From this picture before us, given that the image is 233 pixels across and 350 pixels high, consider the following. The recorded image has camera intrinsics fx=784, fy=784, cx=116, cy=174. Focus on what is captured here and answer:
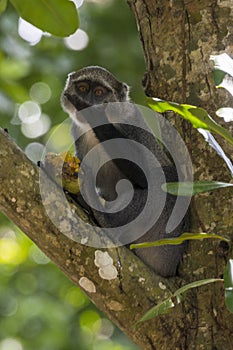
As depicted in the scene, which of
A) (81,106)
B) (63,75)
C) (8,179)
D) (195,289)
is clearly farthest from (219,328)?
(63,75)

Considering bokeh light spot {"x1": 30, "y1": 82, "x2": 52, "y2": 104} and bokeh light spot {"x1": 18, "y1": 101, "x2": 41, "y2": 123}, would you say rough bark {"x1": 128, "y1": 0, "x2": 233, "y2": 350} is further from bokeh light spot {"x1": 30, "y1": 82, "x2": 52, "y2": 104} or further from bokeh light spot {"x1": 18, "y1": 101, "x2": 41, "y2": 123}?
bokeh light spot {"x1": 18, "y1": 101, "x2": 41, "y2": 123}

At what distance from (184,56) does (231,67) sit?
36.4 inches

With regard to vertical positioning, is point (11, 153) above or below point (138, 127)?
above

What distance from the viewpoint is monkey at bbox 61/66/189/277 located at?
14.9ft

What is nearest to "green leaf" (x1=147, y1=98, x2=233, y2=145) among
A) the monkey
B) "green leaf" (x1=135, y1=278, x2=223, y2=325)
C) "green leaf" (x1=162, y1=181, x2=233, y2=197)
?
"green leaf" (x1=162, y1=181, x2=233, y2=197)

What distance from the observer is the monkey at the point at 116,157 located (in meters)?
4.53

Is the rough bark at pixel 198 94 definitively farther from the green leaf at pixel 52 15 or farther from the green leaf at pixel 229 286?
the green leaf at pixel 52 15

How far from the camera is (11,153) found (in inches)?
124

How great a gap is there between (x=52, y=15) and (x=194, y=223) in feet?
4.52

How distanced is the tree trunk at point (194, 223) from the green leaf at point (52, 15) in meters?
0.57

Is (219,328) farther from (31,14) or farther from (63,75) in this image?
(63,75)

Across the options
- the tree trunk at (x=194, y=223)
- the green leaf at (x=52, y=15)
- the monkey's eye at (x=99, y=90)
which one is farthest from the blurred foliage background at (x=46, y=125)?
the green leaf at (x=52, y=15)

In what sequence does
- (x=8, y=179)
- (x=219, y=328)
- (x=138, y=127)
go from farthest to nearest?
(x=138, y=127) → (x=219, y=328) → (x=8, y=179)

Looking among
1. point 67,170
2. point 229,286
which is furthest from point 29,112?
point 229,286
